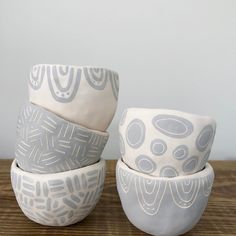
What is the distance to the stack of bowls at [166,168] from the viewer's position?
289mm

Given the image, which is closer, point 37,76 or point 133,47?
point 37,76

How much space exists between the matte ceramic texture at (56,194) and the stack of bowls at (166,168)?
0.16ft

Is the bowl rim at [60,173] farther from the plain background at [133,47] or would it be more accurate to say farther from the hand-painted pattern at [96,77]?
the plain background at [133,47]

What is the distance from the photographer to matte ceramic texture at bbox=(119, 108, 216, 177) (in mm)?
287

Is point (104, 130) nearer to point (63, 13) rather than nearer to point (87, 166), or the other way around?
point (87, 166)

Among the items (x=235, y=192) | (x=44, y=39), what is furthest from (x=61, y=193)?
(x=44, y=39)

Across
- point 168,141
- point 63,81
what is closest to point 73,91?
point 63,81

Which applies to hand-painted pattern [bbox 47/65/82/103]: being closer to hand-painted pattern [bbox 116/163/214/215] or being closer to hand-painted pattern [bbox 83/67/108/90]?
hand-painted pattern [bbox 83/67/108/90]

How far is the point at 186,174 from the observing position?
0.99 feet

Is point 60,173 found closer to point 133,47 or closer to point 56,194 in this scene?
point 56,194

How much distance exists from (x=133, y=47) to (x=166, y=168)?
1.26 ft

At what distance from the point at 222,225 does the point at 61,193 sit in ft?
0.67

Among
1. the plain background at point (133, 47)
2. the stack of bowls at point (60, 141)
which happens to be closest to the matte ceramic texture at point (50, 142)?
the stack of bowls at point (60, 141)

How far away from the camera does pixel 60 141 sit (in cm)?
31
